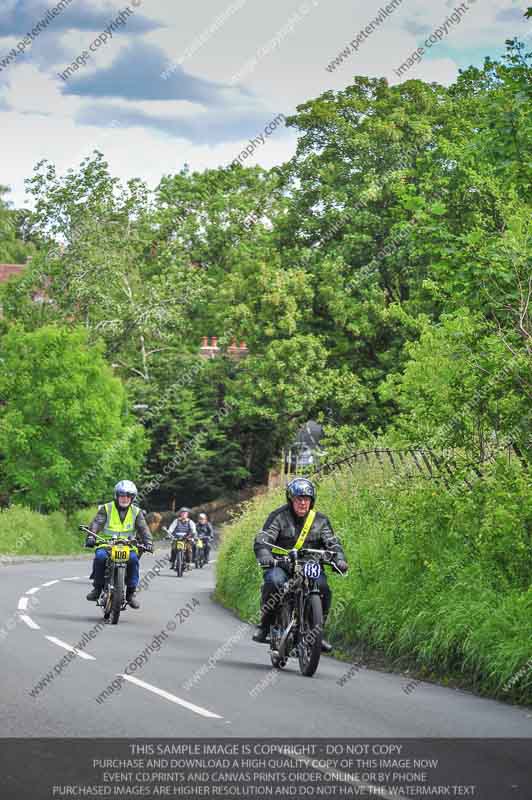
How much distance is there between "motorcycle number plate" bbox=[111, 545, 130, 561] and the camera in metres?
18.9

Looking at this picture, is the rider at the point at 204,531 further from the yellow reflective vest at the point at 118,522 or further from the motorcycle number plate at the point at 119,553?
the motorcycle number plate at the point at 119,553

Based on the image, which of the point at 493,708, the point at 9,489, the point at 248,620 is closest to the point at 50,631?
the point at 248,620

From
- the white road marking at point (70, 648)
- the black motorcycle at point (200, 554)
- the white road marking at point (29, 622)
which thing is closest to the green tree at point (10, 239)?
the black motorcycle at point (200, 554)

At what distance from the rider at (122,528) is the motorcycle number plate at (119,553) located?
0.38 ft

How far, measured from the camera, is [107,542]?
19297 mm

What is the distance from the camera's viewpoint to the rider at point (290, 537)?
44.8 ft

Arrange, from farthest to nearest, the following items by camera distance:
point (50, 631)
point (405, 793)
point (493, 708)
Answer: point (50, 631) < point (493, 708) < point (405, 793)

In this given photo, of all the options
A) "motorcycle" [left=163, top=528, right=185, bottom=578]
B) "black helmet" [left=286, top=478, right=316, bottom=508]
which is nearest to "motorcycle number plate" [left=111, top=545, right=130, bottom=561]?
"black helmet" [left=286, top=478, right=316, bottom=508]

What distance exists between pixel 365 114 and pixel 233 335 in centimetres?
1025

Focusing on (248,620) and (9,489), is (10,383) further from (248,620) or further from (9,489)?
(248,620)

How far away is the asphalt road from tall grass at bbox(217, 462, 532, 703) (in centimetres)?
45

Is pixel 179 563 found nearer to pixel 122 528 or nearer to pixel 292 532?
pixel 122 528

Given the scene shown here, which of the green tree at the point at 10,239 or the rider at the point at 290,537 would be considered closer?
the rider at the point at 290,537

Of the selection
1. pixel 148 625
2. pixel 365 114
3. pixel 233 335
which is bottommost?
pixel 148 625
